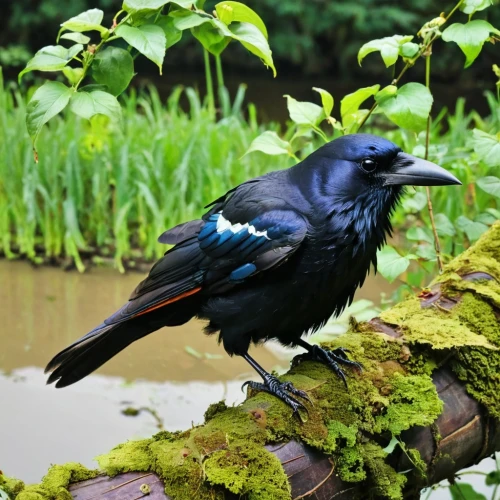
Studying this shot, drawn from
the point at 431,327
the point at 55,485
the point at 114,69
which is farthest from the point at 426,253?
the point at 55,485

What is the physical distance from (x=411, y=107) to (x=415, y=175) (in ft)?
1.17

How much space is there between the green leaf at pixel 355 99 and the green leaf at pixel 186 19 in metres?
0.65

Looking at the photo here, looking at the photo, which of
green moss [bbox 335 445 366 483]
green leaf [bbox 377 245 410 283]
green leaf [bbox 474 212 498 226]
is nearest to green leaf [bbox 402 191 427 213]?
green leaf [bbox 474 212 498 226]

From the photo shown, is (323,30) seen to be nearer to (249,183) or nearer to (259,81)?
(259,81)

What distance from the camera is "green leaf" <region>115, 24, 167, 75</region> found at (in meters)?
1.53

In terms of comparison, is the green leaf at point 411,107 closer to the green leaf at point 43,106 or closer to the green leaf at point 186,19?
the green leaf at point 186,19

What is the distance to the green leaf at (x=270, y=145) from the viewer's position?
225 centimetres

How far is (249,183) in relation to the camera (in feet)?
6.61

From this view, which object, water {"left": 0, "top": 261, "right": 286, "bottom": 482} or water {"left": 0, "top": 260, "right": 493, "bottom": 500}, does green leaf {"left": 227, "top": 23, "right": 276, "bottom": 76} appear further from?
water {"left": 0, "top": 260, "right": 493, "bottom": 500}

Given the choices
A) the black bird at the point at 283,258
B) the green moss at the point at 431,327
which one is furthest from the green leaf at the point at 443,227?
the black bird at the point at 283,258

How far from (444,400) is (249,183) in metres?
0.82

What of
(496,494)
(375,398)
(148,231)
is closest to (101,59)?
(375,398)

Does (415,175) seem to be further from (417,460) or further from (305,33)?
(305,33)

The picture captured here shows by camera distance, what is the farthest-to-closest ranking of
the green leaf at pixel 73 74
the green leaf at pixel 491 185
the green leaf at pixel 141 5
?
1. the green leaf at pixel 491 185
2. the green leaf at pixel 73 74
3. the green leaf at pixel 141 5
